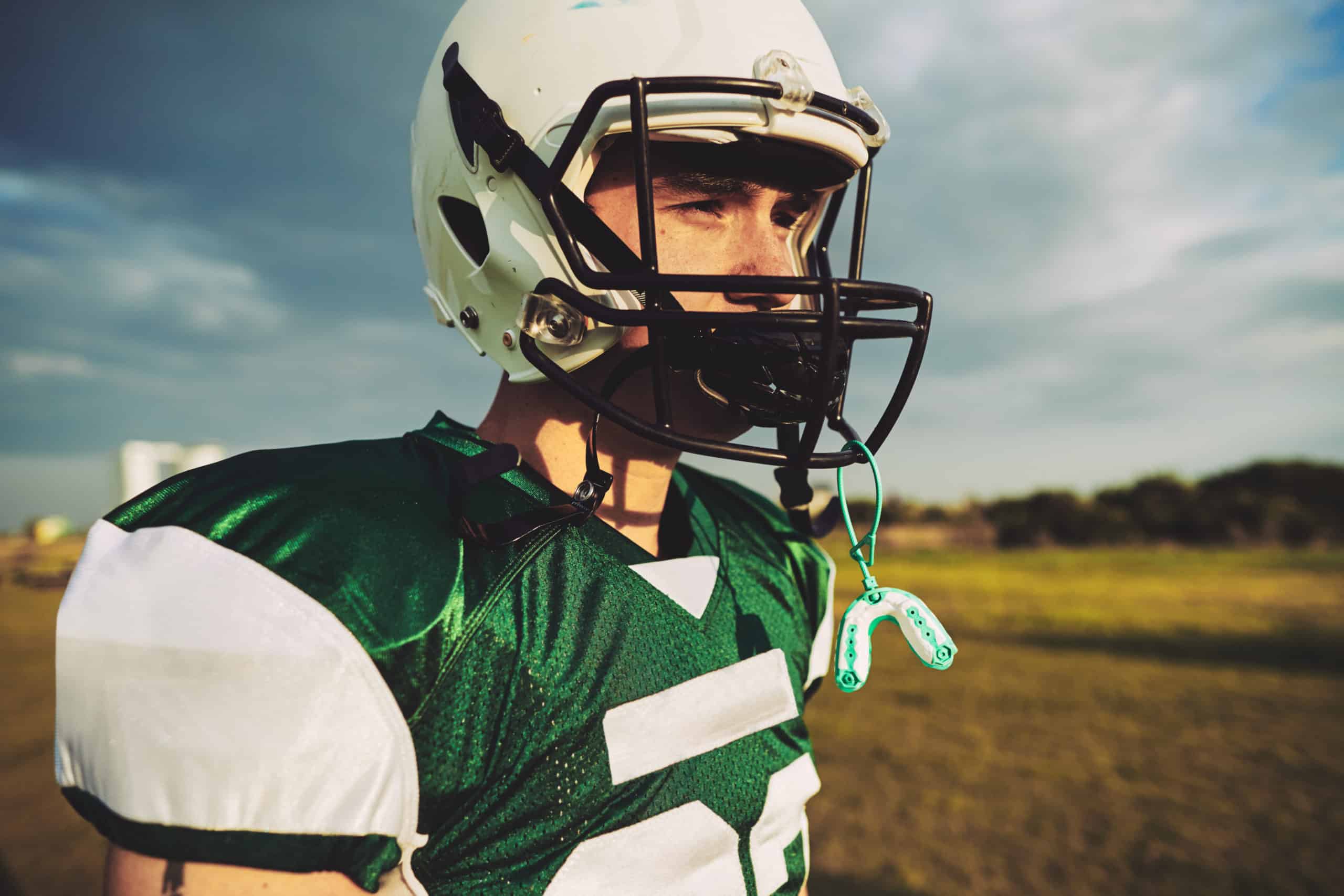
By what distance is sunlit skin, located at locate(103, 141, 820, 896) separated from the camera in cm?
121

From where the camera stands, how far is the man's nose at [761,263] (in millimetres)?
1207

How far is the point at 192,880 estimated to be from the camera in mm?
818

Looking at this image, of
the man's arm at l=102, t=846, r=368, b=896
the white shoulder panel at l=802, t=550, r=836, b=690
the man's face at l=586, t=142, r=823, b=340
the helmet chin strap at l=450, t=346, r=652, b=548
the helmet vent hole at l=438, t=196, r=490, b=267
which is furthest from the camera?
the white shoulder panel at l=802, t=550, r=836, b=690

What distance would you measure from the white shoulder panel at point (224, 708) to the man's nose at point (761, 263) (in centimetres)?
73

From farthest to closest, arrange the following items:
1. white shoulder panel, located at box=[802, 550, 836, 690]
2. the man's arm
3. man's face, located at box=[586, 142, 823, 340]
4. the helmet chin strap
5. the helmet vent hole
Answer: white shoulder panel, located at box=[802, 550, 836, 690]
the helmet vent hole
man's face, located at box=[586, 142, 823, 340]
the helmet chin strap
the man's arm

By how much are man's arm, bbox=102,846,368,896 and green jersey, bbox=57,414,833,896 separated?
0.6 inches

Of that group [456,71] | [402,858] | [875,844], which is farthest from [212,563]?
[875,844]

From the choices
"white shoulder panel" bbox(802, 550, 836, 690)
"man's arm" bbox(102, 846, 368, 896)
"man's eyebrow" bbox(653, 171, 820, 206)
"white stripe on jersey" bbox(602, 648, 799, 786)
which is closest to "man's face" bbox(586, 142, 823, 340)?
"man's eyebrow" bbox(653, 171, 820, 206)

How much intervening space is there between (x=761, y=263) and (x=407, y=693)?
0.79 meters

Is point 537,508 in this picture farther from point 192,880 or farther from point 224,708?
point 192,880

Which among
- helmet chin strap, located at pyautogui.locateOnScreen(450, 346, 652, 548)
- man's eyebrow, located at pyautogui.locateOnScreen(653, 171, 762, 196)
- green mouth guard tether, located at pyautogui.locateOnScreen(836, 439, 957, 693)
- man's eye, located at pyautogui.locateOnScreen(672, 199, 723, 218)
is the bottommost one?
green mouth guard tether, located at pyautogui.locateOnScreen(836, 439, 957, 693)

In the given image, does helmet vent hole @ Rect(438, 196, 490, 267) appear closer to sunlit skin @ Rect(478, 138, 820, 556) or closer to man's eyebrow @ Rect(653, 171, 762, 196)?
sunlit skin @ Rect(478, 138, 820, 556)

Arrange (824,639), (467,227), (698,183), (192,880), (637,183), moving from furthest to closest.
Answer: (824,639) < (467,227) < (698,183) < (637,183) < (192,880)

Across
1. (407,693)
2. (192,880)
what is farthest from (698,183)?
(192,880)
